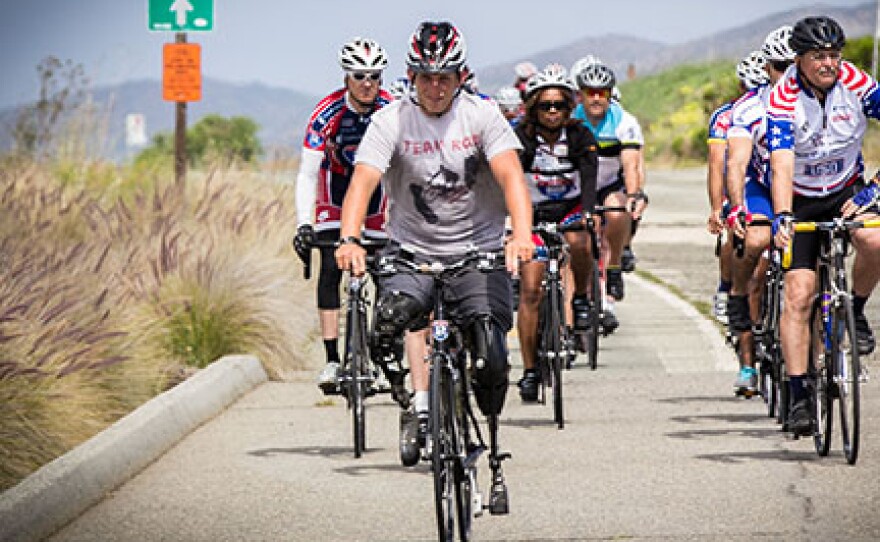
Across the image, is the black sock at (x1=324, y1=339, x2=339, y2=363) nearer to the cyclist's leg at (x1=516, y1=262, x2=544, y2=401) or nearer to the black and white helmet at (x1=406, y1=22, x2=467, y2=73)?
the cyclist's leg at (x1=516, y1=262, x2=544, y2=401)

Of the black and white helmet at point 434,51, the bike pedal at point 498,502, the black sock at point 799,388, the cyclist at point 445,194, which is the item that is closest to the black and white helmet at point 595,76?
the black sock at point 799,388

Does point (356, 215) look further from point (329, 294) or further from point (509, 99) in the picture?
point (509, 99)

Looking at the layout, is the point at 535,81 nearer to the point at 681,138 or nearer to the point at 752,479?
the point at 752,479

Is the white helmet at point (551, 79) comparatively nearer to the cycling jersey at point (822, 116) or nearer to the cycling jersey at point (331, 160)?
the cycling jersey at point (331, 160)

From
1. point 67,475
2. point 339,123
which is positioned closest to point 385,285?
point 67,475

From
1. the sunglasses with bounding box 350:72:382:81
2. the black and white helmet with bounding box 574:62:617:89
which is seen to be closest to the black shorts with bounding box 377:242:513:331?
the sunglasses with bounding box 350:72:382:81

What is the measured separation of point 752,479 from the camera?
29.5ft

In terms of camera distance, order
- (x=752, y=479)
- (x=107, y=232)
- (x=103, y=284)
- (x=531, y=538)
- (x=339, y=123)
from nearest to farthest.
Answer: (x=531, y=538) → (x=752, y=479) → (x=339, y=123) → (x=103, y=284) → (x=107, y=232)

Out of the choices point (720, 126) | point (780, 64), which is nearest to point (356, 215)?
point (780, 64)

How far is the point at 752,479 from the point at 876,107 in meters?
2.01

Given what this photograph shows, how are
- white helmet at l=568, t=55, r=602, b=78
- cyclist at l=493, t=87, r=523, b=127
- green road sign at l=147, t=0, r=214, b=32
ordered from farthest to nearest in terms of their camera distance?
green road sign at l=147, t=0, r=214, b=32
cyclist at l=493, t=87, r=523, b=127
white helmet at l=568, t=55, r=602, b=78

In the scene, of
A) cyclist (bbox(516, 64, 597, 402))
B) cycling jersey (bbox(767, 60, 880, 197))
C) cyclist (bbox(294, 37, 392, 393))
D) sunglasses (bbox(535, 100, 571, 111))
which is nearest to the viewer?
cycling jersey (bbox(767, 60, 880, 197))

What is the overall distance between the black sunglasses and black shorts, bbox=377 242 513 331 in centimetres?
432

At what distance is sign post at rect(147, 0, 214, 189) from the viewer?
1986 cm
